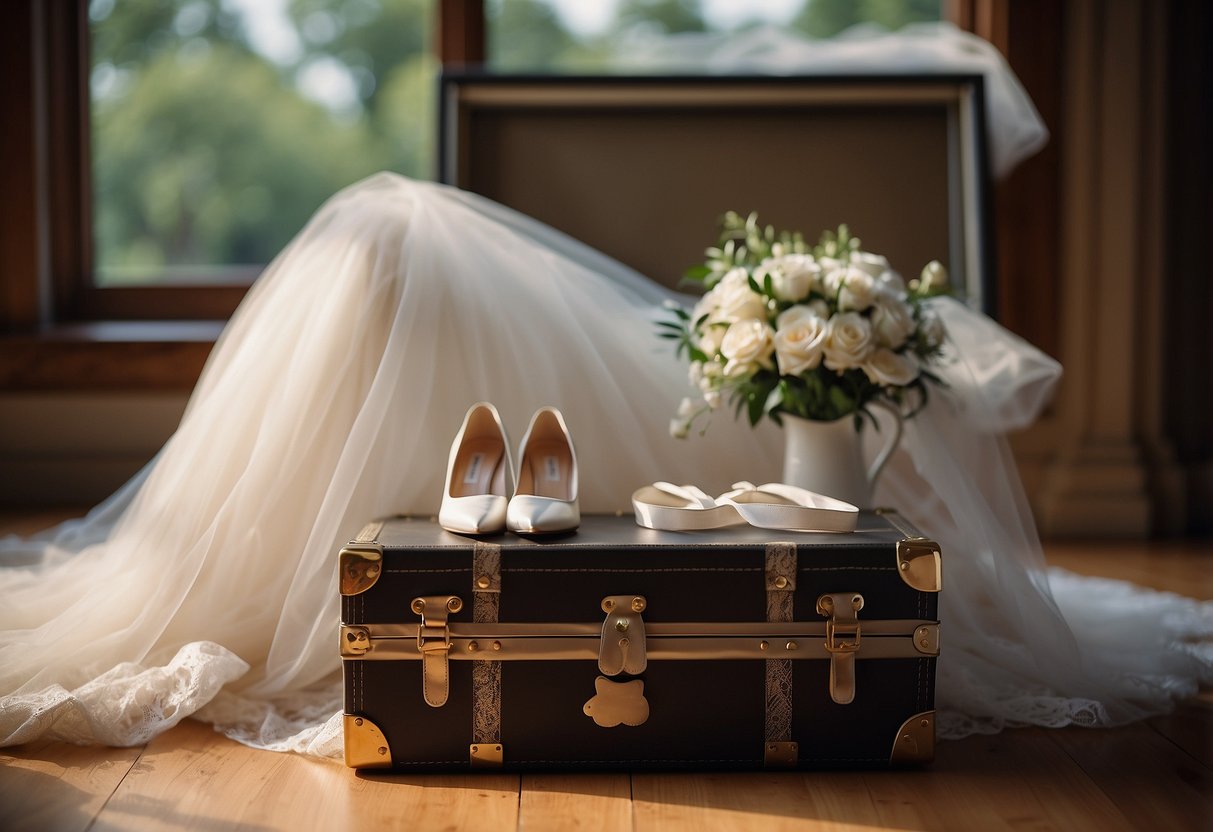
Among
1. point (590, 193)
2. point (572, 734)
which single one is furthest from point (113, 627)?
point (590, 193)

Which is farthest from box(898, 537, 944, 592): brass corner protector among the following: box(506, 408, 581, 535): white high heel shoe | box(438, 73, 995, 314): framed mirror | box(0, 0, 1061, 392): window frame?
box(0, 0, 1061, 392): window frame

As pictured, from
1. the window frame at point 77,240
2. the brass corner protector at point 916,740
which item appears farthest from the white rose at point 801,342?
the window frame at point 77,240

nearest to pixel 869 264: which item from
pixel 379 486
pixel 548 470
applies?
pixel 548 470

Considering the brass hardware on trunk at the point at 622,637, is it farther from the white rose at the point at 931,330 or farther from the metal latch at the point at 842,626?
the white rose at the point at 931,330

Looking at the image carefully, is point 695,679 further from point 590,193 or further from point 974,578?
point 590,193

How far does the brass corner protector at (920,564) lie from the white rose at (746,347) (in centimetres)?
39

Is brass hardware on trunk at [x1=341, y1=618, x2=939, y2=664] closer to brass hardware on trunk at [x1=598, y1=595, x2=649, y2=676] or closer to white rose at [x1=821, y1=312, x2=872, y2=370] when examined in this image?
brass hardware on trunk at [x1=598, y1=595, x2=649, y2=676]

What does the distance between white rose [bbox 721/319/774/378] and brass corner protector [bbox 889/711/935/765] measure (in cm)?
53

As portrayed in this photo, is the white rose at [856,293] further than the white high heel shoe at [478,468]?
Yes

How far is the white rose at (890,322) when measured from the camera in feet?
4.83

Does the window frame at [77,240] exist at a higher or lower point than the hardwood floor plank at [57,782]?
higher

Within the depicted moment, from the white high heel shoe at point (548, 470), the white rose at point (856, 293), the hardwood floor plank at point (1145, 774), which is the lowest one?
the hardwood floor plank at point (1145, 774)

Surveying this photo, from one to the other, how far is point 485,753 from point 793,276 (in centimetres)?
77

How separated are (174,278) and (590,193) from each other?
1390 mm
